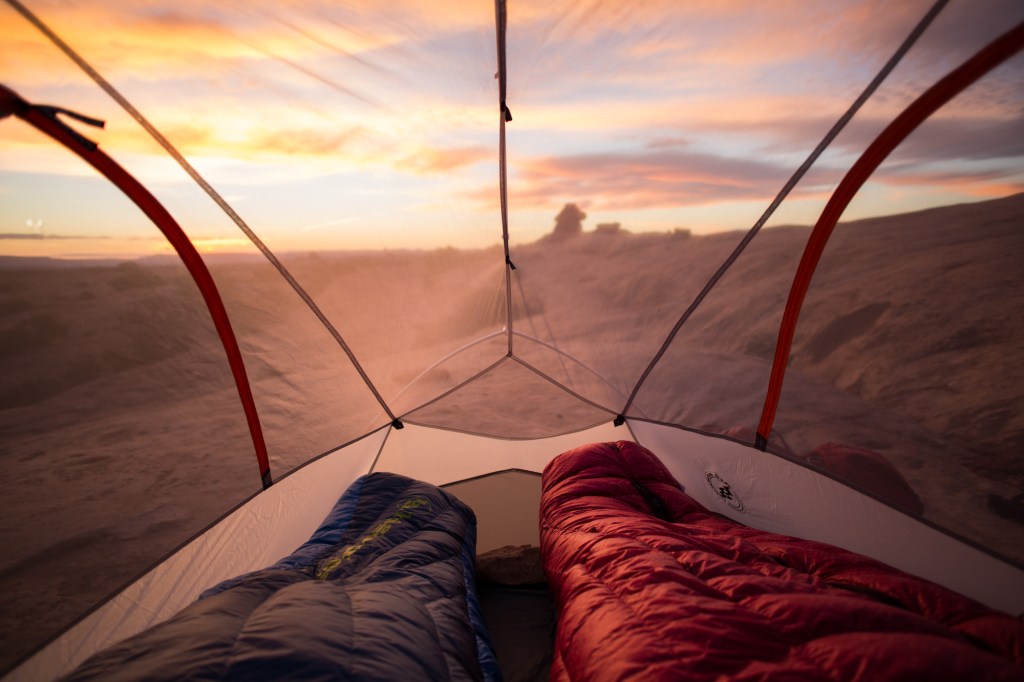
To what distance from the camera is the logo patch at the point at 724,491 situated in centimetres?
240

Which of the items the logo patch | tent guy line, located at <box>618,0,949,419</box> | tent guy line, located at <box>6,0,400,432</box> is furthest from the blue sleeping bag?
tent guy line, located at <box>618,0,949,419</box>

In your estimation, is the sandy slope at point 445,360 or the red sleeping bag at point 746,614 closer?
the red sleeping bag at point 746,614

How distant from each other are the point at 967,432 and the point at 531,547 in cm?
173

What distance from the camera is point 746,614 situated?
3.78 ft

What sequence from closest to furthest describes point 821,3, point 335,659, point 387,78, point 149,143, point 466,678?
point 335,659 < point 466,678 < point 821,3 < point 149,143 < point 387,78

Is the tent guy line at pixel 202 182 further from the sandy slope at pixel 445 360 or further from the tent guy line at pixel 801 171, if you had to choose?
the tent guy line at pixel 801 171

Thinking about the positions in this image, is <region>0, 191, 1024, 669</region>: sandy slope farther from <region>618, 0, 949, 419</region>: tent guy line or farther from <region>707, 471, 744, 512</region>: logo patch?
<region>707, 471, 744, 512</region>: logo patch

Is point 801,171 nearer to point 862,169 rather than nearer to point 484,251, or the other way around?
point 862,169

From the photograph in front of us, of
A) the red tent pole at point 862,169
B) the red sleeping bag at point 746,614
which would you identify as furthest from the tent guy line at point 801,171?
the red sleeping bag at point 746,614

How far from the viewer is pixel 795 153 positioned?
1.89m

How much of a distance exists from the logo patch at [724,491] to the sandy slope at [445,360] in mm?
276

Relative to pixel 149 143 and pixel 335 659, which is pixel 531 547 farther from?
pixel 149 143

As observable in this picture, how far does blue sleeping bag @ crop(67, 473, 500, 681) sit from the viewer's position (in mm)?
966

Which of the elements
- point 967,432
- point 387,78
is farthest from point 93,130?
point 967,432
